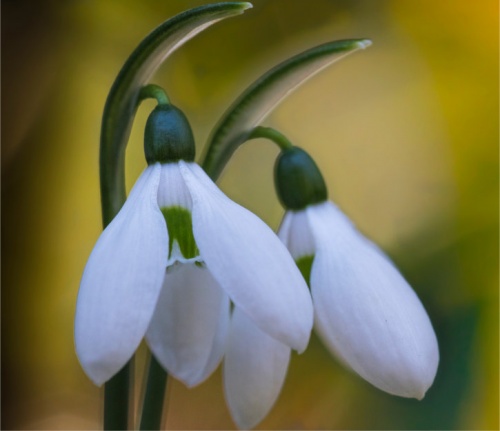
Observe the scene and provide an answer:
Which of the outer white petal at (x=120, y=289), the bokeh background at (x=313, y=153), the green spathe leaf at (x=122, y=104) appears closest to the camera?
the outer white petal at (x=120, y=289)

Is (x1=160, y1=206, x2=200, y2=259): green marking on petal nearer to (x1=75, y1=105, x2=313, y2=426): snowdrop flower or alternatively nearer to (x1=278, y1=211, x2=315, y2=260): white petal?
(x1=75, y1=105, x2=313, y2=426): snowdrop flower

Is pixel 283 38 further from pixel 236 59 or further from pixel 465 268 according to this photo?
pixel 465 268

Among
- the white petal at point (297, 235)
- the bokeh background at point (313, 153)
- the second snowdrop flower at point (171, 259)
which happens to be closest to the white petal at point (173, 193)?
the second snowdrop flower at point (171, 259)

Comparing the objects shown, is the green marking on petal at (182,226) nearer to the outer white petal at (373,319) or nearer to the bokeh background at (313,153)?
the outer white petal at (373,319)

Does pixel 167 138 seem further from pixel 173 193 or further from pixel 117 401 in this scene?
pixel 117 401

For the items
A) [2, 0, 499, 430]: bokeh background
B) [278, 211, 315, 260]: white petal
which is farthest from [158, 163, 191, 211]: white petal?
[2, 0, 499, 430]: bokeh background
